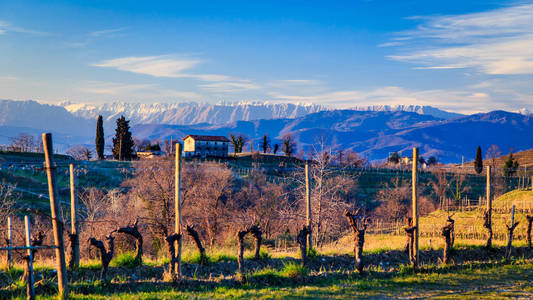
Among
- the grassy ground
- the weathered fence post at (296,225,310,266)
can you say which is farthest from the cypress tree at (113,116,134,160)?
the weathered fence post at (296,225,310,266)

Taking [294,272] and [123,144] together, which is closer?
[294,272]

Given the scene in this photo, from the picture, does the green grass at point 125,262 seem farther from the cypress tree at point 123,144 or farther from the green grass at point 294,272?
the cypress tree at point 123,144

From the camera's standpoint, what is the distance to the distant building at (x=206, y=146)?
395ft

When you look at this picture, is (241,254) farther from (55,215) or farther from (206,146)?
(206,146)

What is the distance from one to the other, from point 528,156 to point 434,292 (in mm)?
178824

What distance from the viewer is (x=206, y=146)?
402 ft

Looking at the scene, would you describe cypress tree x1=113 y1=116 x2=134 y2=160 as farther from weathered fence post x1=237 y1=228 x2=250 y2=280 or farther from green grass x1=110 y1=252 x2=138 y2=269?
weathered fence post x1=237 y1=228 x2=250 y2=280

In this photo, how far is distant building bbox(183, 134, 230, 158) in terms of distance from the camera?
395ft

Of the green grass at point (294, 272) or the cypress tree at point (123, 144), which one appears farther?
the cypress tree at point (123, 144)

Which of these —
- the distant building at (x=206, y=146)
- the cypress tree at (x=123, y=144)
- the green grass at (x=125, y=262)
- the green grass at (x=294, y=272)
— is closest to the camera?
the green grass at (x=294, y=272)

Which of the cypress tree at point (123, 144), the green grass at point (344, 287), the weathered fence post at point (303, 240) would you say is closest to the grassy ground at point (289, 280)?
the green grass at point (344, 287)

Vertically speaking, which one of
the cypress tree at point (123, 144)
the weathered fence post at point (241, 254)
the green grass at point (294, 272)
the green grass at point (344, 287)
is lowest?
the green grass at point (344, 287)

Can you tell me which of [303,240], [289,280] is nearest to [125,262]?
[289,280]

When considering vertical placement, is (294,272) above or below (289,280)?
above
